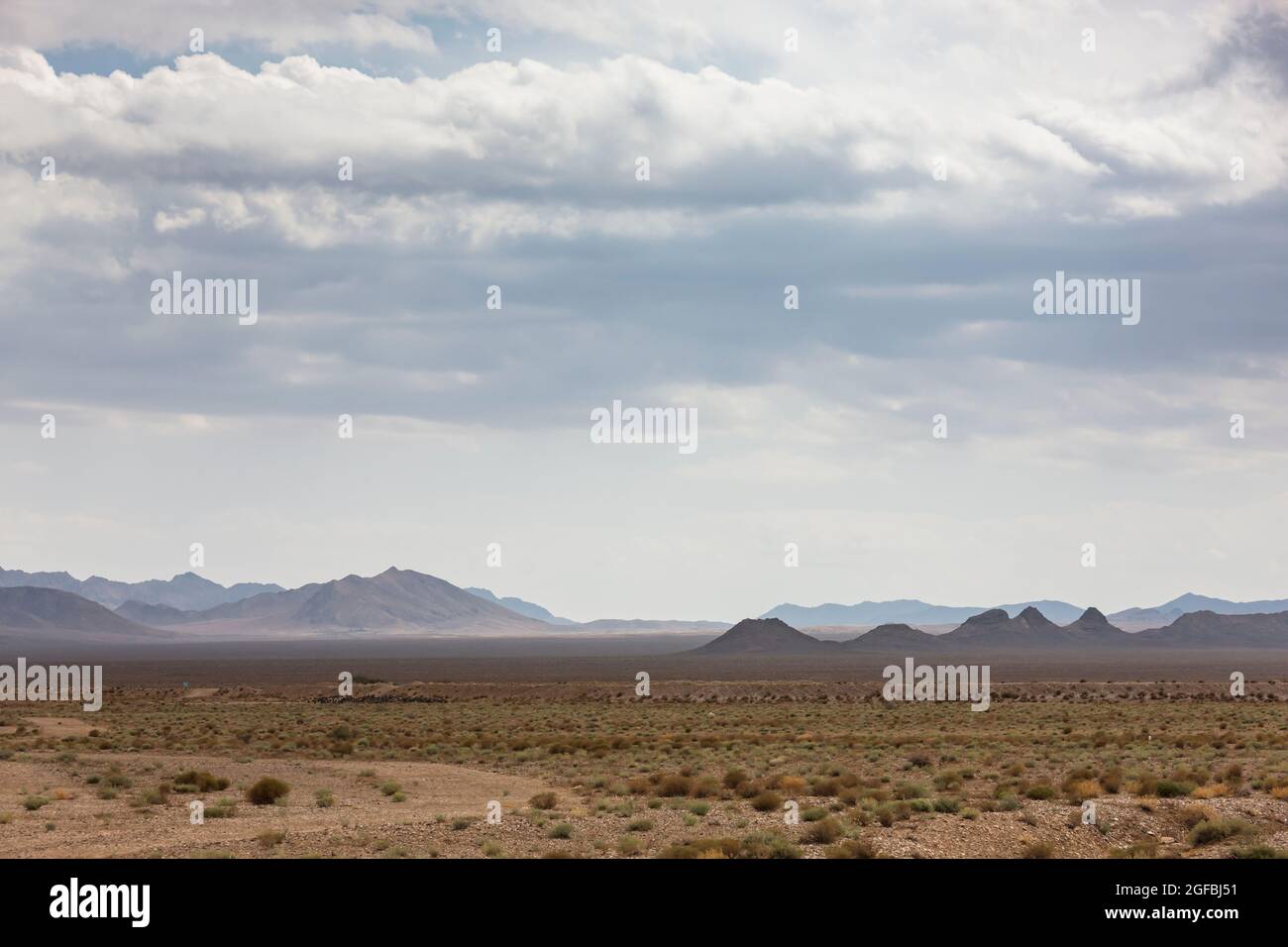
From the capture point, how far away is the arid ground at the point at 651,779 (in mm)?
22359

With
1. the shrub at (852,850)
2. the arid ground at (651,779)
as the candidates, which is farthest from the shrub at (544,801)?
the shrub at (852,850)

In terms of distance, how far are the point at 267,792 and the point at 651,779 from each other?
32.1 ft

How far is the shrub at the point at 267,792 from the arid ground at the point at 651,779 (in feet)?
0.20

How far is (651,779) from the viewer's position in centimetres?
3309

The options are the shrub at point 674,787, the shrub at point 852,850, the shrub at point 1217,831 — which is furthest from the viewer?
the shrub at point 674,787

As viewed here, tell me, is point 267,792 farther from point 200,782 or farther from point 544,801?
point 544,801

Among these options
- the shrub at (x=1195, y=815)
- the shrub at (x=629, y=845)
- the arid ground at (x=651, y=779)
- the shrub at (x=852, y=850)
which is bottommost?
the arid ground at (x=651, y=779)

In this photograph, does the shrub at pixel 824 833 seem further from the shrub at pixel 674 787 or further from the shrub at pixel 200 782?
the shrub at pixel 200 782

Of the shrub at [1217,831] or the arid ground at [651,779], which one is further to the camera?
the arid ground at [651,779]

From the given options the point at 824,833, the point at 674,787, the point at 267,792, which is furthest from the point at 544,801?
the point at 824,833

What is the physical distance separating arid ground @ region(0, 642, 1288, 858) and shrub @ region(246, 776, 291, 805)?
0.06 metres

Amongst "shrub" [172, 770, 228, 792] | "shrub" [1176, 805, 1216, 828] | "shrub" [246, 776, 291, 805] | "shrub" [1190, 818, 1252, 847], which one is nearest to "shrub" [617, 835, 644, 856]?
"shrub" [1190, 818, 1252, 847]
